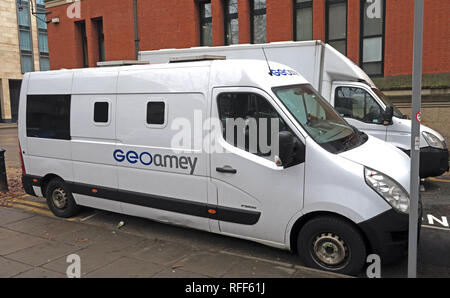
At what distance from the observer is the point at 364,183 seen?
4.18 m

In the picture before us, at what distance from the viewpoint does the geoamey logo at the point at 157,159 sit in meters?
5.27

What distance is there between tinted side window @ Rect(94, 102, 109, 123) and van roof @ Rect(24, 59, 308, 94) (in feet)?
0.67

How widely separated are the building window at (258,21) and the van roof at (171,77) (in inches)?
406

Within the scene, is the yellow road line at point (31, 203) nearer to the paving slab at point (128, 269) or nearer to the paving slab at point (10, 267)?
the paving slab at point (10, 267)

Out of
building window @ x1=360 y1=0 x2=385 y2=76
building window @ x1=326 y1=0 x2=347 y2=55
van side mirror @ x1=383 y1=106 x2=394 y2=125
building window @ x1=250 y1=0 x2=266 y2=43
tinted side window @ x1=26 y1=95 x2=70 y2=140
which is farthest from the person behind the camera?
building window @ x1=250 y1=0 x2=266 y2=43

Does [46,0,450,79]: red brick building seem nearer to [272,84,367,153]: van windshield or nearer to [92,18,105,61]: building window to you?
[92,18,105,61]: building window

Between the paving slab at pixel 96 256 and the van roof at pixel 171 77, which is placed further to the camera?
Answer: the van roof at pixel 171 77

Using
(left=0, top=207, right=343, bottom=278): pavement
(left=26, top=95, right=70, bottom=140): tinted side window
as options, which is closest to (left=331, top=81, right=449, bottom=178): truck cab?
(left=0, top=207, right=343, bottom=278): pavement

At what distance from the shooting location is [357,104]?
8672mm

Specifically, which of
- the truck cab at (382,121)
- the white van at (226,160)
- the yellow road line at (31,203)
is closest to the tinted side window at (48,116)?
the white van at (226,160)

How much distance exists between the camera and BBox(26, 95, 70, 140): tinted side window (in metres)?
6.57

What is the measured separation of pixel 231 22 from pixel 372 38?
5.58 metres
